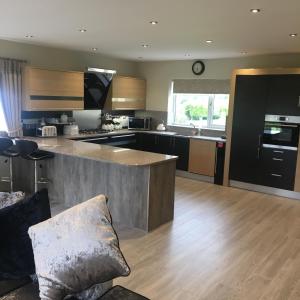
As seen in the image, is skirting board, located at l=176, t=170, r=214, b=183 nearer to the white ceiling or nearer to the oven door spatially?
the oven door

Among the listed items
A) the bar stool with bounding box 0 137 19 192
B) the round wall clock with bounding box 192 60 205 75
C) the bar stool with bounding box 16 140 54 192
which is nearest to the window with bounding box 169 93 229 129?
the round wall clock with bounding box 192 60 205 75

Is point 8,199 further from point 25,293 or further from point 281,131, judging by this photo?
point 281,131

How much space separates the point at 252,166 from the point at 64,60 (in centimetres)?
401

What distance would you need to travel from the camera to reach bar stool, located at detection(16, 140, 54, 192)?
4324 mm

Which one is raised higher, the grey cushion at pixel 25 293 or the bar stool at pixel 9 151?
the bar stool at pixel 9 151

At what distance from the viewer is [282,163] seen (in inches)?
213

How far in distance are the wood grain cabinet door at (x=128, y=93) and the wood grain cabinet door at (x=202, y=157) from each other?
1778mm

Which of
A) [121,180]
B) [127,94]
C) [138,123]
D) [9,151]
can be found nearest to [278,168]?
[121,180]

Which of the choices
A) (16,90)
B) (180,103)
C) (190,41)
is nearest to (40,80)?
(16,90)

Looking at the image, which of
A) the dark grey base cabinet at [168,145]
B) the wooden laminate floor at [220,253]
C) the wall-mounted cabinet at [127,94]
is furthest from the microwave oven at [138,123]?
the wooden laminate floor at [220,253]

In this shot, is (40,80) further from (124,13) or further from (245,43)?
(245,43)

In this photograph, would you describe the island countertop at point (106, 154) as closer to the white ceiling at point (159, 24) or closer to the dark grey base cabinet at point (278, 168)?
the white ceiling at point (159, 24)

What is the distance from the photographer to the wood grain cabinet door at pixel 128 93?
269 inches

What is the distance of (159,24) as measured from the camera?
3.68 meters
